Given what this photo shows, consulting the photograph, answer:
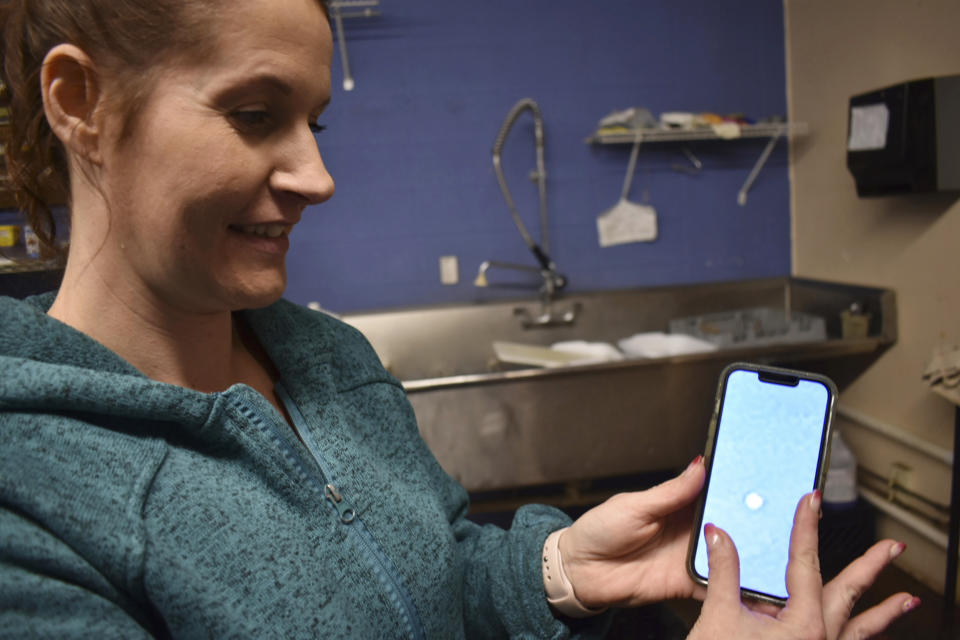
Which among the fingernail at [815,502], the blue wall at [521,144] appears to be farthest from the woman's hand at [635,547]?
the blue wall at [521,144]

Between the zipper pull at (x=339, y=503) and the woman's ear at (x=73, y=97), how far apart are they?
1.12ft

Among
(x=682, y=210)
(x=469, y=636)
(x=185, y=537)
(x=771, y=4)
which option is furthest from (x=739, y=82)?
(x=185, y=537)

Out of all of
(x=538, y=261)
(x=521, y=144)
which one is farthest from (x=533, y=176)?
(x=538, y=261)

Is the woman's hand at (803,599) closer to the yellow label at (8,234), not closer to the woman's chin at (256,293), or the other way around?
the woman's chin at (256,293)

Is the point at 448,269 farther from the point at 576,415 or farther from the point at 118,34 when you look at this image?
the point at 118,34

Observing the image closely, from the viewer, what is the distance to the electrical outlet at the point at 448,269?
94.7 inches

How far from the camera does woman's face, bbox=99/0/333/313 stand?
0.52 m

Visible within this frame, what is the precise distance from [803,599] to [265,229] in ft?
1.80

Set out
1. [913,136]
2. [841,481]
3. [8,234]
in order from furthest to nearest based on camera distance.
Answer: [841,481] → [8,234] → [913,136]

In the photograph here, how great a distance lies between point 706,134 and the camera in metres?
2.31

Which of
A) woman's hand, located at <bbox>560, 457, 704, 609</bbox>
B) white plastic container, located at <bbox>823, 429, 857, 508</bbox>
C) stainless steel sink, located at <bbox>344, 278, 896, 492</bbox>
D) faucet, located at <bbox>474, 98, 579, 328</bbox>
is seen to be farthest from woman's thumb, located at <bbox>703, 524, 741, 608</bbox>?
faucet, located at <bbox>474, 98, 579, 328</bbox>

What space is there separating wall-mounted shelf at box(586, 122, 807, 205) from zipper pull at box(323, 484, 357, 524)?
1.90m

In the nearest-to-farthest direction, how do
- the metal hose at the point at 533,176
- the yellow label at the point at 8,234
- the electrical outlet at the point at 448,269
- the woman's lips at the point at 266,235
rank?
the woman's lips at the point at 266,235 → the yellow label at the point at 8,234 → the metal hose at the point at 533,176 → the electrical outlet at the point at 448,269

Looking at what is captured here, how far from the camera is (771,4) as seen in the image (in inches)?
96.7
